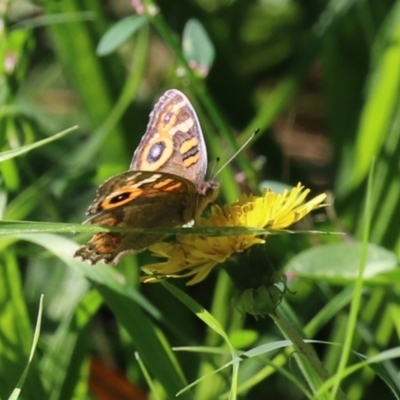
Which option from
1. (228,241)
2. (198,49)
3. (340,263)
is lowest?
(340,263)

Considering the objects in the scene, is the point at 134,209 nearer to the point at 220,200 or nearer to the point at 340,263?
the point at 340,263

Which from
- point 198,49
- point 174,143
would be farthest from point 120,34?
point 174,143

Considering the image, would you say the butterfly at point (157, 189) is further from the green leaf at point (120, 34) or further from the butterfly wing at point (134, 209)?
the green leaf at point (120, 34)

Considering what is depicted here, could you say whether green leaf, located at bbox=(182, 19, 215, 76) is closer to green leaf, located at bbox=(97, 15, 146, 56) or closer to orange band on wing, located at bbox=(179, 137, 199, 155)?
green leaf, located at bbox=(97, 15, 146, 56)

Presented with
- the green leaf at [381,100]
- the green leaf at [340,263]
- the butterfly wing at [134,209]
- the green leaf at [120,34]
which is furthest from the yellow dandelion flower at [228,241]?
the green leaf at [381,100]

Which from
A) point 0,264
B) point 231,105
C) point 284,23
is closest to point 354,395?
point 0,264
